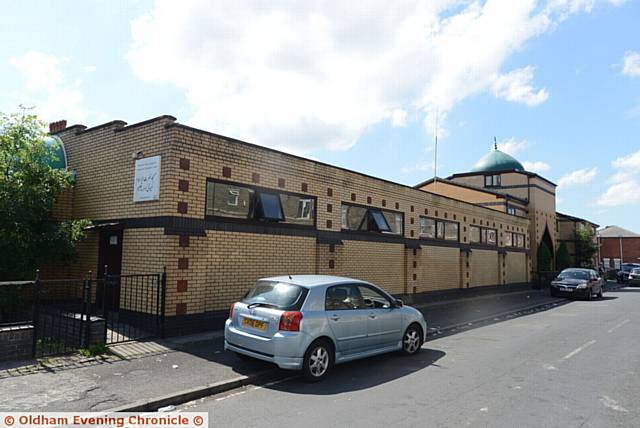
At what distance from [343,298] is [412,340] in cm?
207

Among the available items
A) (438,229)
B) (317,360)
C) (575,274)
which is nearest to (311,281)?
(317,360)

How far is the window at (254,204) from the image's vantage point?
32.9 ft

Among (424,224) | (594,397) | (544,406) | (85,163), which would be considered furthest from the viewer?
(424,224)

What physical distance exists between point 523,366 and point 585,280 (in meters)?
18.1

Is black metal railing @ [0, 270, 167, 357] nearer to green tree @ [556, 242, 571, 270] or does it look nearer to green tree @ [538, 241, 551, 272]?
green tree @ [538, 241, 551, 272]

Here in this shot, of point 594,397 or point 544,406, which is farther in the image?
point 594,397

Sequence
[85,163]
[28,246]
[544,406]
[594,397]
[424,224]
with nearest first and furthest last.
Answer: [544,406] < [594,397] < [28,246] < [85,163] < [424,224]

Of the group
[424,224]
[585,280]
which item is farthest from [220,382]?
[585,280]

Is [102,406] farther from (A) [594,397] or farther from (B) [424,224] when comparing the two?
(B) [424,224]

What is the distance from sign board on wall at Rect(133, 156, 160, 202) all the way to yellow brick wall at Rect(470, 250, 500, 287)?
17274mm

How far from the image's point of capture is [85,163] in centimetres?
1159

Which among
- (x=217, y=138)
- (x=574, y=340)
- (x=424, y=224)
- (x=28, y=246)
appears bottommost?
(x=574, y=340)

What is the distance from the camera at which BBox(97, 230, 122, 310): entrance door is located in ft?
33.8

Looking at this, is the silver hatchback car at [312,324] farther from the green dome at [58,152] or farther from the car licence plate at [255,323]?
the green dome at [58,152]
